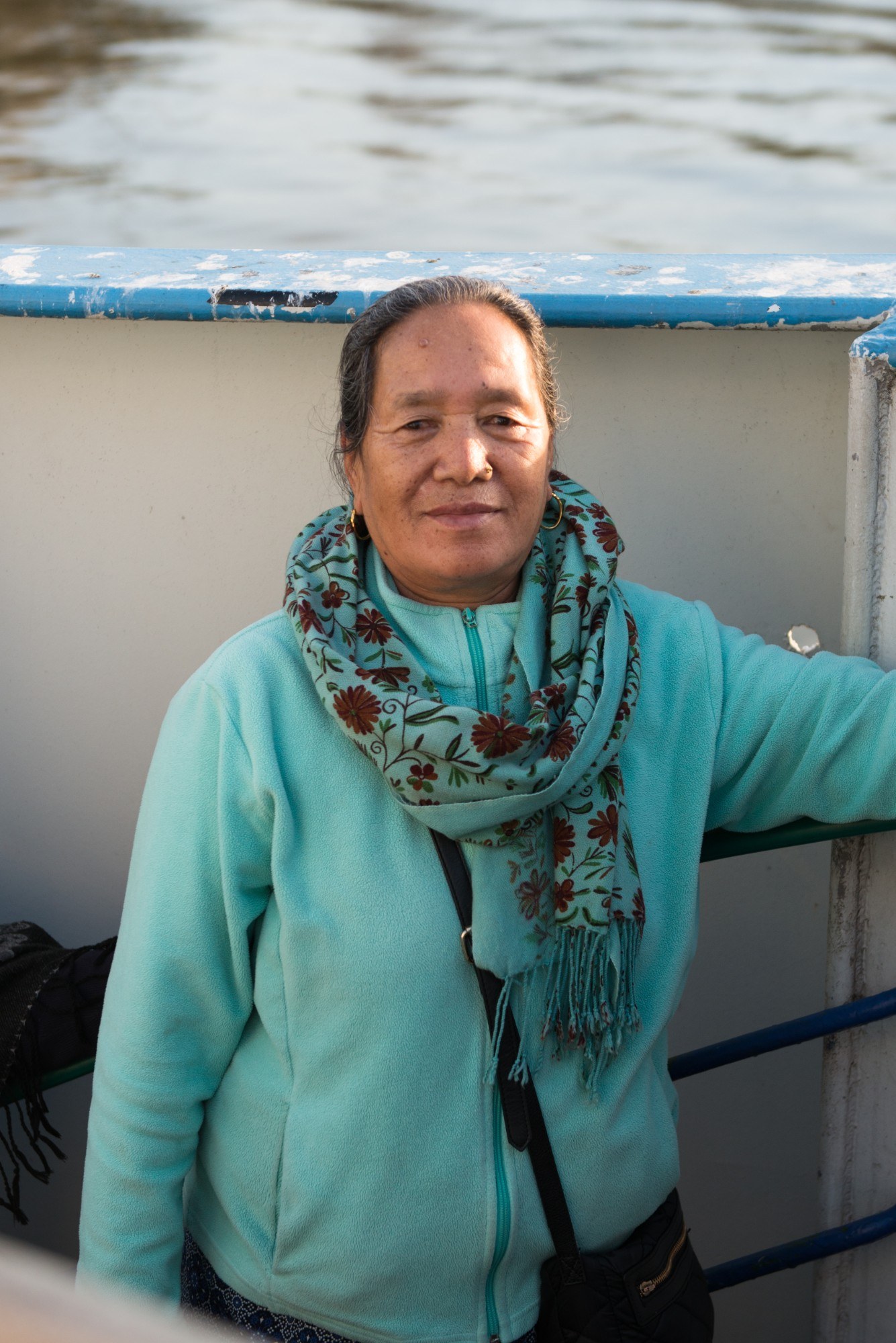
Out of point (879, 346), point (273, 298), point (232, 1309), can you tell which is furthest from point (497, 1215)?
point (273, 298)

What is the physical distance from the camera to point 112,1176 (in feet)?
4.75

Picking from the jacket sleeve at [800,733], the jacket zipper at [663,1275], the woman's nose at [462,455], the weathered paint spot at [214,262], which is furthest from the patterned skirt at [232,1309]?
the weathered paint spot at [214,262]

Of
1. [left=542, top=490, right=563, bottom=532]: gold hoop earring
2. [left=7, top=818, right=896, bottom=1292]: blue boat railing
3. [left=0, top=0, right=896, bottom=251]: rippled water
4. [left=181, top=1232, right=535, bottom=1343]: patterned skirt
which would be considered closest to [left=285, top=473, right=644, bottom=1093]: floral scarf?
[left=542, top=490, right=563, bottom=532]: gold hoop earring

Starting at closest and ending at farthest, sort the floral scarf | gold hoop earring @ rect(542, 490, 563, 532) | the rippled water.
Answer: the floral scarf → gold hoop earring @ rect(542, 490, 563, 532) → the rippled water

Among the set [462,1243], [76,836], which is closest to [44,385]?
[76,836]

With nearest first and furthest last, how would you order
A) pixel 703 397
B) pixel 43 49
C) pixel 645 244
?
pixel 703 397, pixel 645 244, pixel 43 49

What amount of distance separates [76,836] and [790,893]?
1223mm

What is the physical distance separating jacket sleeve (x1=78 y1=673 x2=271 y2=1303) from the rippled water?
8133 mm

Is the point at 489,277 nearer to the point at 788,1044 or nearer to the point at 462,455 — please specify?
the point at 462,455

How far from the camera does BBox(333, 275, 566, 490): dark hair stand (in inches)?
58.1

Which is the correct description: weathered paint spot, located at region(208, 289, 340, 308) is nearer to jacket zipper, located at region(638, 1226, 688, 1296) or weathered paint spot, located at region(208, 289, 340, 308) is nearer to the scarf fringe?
the scarf fringe

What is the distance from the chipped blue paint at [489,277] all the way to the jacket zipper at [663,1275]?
3.84 ft

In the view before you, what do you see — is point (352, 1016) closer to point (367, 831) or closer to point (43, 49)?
point (367, 831)

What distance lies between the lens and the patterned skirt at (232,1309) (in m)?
1.45
